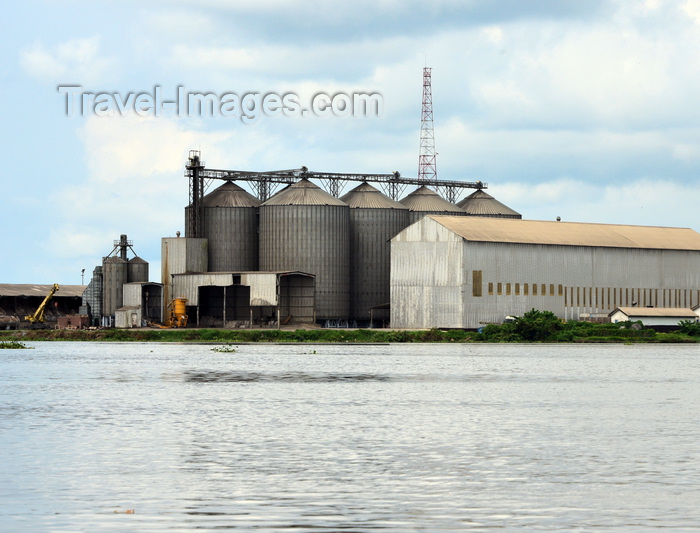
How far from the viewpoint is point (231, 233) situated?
14612 centimetres

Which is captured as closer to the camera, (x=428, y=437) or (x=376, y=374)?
(x=428, y=437)

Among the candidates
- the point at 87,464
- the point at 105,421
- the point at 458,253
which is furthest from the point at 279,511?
the point at 458,253

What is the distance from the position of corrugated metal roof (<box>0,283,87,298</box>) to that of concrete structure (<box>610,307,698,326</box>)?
86944mm

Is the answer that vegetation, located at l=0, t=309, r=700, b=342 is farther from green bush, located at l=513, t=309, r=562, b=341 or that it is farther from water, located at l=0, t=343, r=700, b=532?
water, located at l=0, t=343, r=700, b=532

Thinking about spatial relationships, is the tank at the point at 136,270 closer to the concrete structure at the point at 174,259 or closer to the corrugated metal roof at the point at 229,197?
the concrete structure at the point at 174,259

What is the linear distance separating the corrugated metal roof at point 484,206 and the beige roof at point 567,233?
23.2 metres

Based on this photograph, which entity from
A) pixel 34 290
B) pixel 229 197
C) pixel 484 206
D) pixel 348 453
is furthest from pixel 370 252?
pixel 348 453

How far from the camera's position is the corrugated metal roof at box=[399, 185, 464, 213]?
155500 millimetres

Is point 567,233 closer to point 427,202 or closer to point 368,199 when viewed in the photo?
point 427,202

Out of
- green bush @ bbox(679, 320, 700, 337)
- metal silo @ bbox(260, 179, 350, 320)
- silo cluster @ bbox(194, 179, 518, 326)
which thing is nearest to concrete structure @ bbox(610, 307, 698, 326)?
green bush @ bbox(679, 320, 700, 337)

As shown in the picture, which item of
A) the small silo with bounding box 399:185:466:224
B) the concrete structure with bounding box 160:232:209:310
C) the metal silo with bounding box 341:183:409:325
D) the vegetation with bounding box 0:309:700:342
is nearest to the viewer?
the vegetation with bounding box 0:309:700:342

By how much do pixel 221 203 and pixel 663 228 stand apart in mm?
58446

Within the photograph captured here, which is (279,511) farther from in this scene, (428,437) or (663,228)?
(663,228)

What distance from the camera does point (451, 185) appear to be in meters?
168
